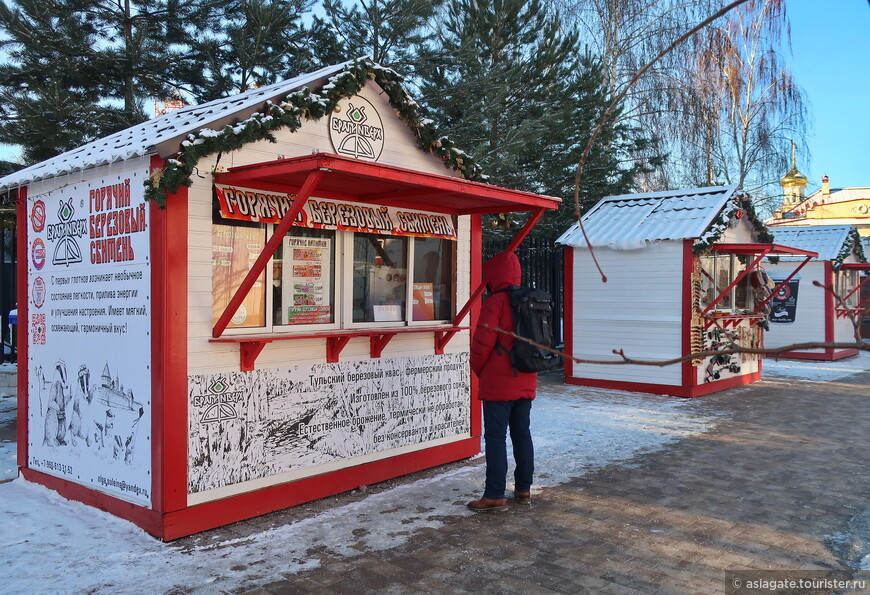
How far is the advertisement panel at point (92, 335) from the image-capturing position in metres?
5.14

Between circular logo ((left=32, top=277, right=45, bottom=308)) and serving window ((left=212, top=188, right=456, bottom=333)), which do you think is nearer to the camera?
serving window ((left=212, top=188, right=456, bottom=333))

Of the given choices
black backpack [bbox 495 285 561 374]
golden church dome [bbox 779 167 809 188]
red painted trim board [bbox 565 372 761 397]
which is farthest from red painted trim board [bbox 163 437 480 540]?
golden church dome [bbox 779 167 809 188]

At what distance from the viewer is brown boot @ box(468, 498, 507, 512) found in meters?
5.66

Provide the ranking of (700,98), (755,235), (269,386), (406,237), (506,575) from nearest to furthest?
(506,575), (269,386), (406,237), (755,235), (700,98)

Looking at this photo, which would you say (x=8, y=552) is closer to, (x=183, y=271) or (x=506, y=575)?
(x=183, y=271)

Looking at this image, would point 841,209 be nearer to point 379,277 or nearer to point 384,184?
point 379,277

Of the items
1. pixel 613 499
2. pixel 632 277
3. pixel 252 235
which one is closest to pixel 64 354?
pixel 252 235

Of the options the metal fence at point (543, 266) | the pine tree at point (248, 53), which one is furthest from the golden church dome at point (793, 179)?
the pine tree at point (248, 53)

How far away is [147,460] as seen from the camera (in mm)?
5020

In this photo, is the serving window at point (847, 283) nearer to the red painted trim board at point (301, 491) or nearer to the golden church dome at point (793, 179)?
the golden church dome at point (793, 179)

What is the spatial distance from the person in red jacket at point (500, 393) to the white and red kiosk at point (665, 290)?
611cm

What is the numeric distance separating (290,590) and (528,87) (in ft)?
42.2

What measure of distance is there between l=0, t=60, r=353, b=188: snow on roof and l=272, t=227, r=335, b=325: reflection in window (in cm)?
108

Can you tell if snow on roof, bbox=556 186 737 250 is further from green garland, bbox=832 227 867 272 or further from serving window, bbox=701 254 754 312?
green garland, bbox=832 227 867 272
